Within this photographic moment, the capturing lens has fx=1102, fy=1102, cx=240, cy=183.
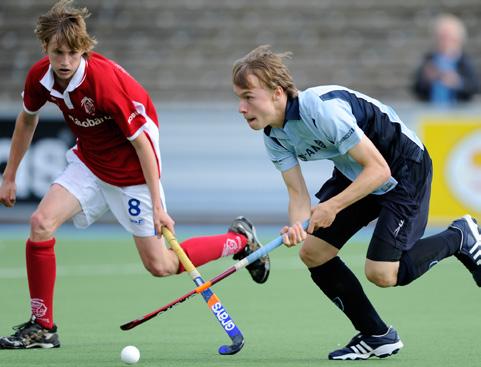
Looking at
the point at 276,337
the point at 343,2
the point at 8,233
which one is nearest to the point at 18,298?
the point at 276,337

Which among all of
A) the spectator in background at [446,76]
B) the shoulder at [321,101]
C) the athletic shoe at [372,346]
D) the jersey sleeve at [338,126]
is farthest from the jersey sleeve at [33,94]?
the spectator in background at [446,76]

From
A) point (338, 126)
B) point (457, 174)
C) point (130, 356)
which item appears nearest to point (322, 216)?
point (338, 126)

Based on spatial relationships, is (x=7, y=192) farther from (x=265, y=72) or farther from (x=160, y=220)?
(x=265, y=72)

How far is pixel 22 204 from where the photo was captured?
1137 centimetres

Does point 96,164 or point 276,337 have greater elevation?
point 96,164

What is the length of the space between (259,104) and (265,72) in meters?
0.14

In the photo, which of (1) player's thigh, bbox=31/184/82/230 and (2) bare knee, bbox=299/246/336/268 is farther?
(1) player's thigh, bbox=31/184/82/230

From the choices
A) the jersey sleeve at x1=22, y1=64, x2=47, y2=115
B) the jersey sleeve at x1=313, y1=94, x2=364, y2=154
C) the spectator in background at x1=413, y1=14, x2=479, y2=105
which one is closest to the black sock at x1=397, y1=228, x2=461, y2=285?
the jersey sleeve at x1=313, y1=94, x2=364, y2=154

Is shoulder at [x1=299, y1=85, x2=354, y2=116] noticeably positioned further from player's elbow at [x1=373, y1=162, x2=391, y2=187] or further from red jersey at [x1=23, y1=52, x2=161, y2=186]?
red jersey at [x1=23, y1=52, x2=161, y2=186]

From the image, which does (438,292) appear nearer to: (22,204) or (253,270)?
(253,270)

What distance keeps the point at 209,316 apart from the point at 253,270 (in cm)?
39

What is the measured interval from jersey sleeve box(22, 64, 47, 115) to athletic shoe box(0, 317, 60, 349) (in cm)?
108

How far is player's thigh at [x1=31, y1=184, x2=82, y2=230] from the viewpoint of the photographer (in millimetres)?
5559

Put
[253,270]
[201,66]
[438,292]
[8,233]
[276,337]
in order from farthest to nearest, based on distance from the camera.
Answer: [201,66], [8,233], [438,292], [253,270], [276,337]
